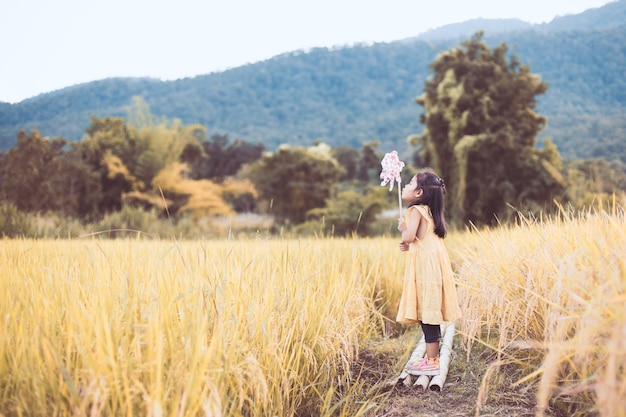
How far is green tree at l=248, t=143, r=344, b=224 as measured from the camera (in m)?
16.7

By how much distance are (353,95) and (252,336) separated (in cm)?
5297

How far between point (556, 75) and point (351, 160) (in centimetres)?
1657

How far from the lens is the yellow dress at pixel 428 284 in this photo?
277 cm

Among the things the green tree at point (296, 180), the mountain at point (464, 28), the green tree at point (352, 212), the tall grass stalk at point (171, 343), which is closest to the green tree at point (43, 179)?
the green tree at point (296, 180)

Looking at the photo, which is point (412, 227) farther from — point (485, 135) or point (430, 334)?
point (485, 135)

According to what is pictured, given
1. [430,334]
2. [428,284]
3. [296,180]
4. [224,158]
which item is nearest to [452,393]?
[430,334]

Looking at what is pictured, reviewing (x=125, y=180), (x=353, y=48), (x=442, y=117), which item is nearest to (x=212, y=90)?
(x=353, y=48)

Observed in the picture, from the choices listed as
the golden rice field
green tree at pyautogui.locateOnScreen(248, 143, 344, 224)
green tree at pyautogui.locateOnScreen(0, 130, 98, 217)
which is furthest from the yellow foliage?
the golden rice field

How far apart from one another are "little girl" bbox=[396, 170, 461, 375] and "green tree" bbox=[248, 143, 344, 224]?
13581mm

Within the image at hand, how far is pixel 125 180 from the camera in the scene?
52.2ft

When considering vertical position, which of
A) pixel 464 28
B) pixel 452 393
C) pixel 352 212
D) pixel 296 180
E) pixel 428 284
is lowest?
pixel 352 212

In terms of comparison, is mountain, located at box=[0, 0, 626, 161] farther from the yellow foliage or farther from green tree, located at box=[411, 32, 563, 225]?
the yellow foliage

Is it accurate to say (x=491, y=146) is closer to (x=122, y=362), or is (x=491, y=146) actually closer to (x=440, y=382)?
(x=440, y=382)

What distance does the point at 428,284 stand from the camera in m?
2.79
